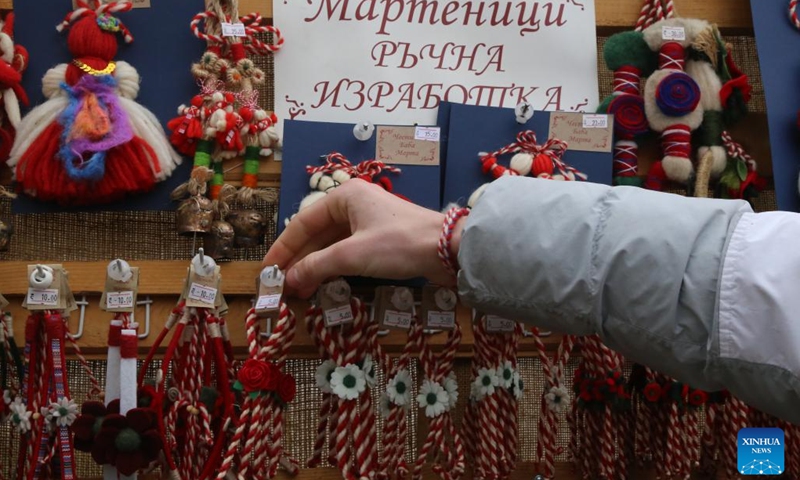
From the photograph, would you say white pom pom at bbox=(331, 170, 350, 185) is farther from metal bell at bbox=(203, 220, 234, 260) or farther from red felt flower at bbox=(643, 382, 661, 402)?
red felt flower at bbox=(643, 382, 661, 402)

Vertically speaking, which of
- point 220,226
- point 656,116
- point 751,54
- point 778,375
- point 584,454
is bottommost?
point 584,454

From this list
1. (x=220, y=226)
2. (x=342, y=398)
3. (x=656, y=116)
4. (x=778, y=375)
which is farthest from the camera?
(x=656, y=116)

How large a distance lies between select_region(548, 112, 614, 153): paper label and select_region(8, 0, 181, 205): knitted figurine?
495 mm

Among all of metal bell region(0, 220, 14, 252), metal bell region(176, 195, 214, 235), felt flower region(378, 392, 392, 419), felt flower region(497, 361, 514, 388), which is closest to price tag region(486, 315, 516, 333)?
felt flower region(497, 361, 514, 388)

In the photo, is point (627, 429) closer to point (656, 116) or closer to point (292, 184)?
point (656, 116)

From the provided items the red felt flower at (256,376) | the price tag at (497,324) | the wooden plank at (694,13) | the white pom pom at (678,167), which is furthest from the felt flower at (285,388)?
the wooden plank at (694,13)

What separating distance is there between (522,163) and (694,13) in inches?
14.9

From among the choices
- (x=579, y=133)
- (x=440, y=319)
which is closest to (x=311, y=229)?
(x=440, y=319)

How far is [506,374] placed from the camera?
989 millimetres

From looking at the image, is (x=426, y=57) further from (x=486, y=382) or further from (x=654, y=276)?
(x=654, y=276)

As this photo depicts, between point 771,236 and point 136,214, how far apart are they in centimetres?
79

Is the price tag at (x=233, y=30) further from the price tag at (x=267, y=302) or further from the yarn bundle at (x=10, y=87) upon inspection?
the price tag at (x=267, y=302)

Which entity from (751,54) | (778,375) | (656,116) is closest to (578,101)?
(656,116)

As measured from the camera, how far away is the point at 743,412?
1.03m
